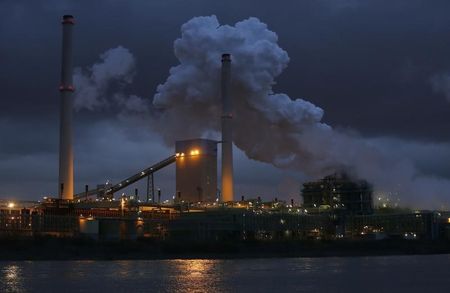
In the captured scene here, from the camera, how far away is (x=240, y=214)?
175375 mm

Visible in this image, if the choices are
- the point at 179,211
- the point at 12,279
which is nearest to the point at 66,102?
the point at 179,211

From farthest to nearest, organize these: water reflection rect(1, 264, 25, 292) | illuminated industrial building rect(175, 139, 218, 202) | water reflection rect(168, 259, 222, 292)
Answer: illuminated industrial building rect(175, 139, 218, 202) → water reflection rect(168, 259, 222, 292) → water reflection rect(1, 264, 25, 292)

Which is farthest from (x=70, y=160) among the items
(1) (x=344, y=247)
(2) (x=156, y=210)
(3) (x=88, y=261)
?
(1) (x=344, y=247)

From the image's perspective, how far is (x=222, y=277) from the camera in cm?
9731

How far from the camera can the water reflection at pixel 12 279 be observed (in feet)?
264

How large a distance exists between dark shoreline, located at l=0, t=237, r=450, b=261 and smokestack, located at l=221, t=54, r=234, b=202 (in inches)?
944

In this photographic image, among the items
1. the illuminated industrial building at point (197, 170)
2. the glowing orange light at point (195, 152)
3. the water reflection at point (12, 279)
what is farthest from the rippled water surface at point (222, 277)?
the glowing orange light at point (195, 152)

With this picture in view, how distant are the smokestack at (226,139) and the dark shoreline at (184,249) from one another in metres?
24.0

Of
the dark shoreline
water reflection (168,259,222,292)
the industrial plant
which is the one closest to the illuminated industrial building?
the industrial plant

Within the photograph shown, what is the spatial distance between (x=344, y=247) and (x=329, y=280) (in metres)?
79.5

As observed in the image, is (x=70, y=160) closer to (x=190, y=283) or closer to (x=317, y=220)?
(x=317, y=220)

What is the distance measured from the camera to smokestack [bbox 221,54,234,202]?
177375mm

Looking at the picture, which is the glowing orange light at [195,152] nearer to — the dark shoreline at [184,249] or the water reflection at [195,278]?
the dark shoreline at [184,249]

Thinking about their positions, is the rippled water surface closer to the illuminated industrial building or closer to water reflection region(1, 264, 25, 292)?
water reflection region(1, 264, 25, 292)
